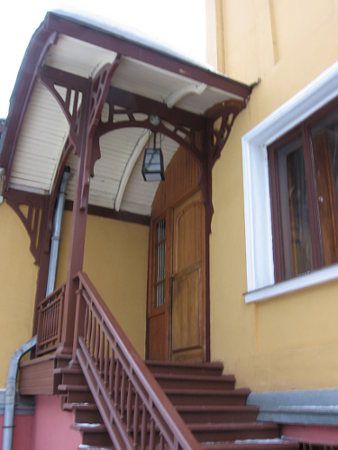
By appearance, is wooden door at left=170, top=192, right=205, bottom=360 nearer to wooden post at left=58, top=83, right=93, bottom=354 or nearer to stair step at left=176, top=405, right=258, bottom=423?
stair step at left=176, top=405, right=258, bottom=423

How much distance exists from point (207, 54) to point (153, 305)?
3.84 m

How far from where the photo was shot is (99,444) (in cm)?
377

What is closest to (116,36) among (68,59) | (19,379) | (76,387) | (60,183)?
(68,59)

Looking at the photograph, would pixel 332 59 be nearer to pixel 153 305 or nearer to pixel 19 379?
pixel 153 305

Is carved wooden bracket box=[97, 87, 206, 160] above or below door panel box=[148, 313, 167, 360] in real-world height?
above

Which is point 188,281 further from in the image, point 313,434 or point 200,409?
point 313,434

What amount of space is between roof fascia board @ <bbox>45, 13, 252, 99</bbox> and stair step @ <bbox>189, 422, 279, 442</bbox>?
11.9 ft

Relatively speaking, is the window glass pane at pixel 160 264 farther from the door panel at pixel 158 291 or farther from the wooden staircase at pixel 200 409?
the wooden staircase at pixel 200 409

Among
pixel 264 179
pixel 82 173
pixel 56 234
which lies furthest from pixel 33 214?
pixel 264 179

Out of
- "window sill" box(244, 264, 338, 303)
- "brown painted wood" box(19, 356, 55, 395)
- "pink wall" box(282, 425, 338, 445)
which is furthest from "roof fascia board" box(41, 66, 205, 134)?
"pink wall" box(282, 425, 338, 445)

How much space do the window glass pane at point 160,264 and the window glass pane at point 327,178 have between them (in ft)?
10.5

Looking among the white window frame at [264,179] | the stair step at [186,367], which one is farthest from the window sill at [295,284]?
the stair step at [186,367]

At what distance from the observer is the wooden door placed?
6008 millimetres

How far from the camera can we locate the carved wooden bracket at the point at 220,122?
5930 mm
